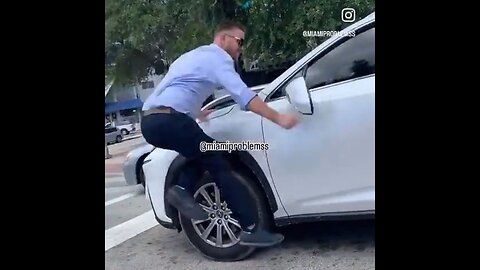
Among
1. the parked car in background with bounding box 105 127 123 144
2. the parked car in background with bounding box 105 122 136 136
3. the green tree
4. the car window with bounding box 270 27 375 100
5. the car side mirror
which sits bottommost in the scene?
the parked car in background with bounding box 105 127 123 144

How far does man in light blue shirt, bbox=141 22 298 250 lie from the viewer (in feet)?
8.05

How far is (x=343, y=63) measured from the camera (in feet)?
8.10

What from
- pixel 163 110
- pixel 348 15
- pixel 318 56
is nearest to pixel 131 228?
pixel 163 110

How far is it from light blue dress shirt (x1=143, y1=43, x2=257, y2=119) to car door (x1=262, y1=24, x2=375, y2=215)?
20 centimetres

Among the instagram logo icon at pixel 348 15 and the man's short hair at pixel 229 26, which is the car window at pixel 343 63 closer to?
the instagram logo icon at pixel 348 15

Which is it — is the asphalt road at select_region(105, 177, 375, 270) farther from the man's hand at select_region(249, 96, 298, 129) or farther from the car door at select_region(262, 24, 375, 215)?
the man's hand at select_region(249, 96, 298, 129)

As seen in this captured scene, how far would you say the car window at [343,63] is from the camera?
8.07 ft

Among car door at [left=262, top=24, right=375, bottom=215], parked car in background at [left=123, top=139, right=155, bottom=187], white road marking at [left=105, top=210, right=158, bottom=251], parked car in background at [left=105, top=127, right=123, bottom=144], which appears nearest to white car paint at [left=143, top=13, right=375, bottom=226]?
car door at [left=262, top=24, right=375, bottom=215]

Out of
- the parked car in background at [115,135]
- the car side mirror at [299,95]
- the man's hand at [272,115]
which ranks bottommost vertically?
the parked car in background at [115,135]

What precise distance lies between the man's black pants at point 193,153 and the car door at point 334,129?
0.23 m

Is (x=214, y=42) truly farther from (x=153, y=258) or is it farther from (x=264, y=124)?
(x=153, y=258)

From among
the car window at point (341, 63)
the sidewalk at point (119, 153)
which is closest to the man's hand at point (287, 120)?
the car window at point (341, 63)

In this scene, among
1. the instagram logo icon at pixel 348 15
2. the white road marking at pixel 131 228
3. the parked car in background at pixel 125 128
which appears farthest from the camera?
the white road marking at pixel 131 228
